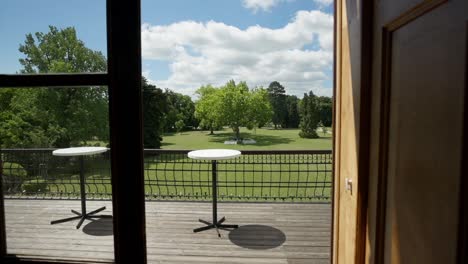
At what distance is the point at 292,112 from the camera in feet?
43.7

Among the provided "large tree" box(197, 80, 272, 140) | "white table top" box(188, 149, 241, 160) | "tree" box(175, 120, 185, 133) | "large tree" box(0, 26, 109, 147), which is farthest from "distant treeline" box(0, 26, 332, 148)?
"large tree" box(197, 80, 272, 140)

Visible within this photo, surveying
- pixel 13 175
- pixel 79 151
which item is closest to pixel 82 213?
pixel 13 175

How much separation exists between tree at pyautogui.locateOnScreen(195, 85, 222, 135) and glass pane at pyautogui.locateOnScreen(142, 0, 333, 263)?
7 centimetres

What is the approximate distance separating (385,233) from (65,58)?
1.73 meters

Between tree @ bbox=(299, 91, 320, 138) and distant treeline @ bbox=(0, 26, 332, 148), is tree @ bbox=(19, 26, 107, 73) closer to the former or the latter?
distant treeline @ bbox=(0, 26, 332, 148)

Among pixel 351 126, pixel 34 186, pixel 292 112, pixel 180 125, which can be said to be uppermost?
pixel 292 112

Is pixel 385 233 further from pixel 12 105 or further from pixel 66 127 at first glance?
pixel 12 105

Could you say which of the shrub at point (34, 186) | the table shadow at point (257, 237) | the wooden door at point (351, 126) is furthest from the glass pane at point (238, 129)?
the shrub at point (34, 186)

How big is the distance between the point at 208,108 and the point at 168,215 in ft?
41.8

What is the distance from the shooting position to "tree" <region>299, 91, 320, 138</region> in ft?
37.7

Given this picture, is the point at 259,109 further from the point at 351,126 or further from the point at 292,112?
the point at 351,126

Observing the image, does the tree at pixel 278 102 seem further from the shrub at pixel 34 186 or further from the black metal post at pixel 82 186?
the shrub at pixel 34 186

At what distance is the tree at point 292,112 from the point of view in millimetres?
12781

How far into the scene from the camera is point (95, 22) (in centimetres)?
161
